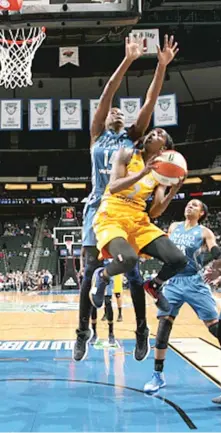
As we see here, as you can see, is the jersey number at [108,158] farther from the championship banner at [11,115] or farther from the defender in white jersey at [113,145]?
the championship banner at [11,115]

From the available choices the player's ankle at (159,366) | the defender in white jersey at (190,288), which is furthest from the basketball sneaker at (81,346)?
the player's ankle at (159,366)

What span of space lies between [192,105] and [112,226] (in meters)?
30.4

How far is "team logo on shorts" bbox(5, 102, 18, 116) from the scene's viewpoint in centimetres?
2125

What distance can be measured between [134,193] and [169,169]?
43cm

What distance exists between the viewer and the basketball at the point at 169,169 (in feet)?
14.8

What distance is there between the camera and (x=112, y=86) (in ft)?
15.5

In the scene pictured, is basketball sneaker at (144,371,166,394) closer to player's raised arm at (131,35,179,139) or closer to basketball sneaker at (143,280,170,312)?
basketball sneaker at (143,280,170,312)

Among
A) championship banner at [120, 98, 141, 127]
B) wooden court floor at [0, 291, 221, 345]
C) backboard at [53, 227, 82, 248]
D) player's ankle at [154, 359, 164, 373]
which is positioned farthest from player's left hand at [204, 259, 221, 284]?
backboard at [53, 227, 82, 248]

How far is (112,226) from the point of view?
4.59 metres

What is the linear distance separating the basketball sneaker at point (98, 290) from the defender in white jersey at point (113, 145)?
13cm

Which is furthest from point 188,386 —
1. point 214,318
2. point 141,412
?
point 141,412

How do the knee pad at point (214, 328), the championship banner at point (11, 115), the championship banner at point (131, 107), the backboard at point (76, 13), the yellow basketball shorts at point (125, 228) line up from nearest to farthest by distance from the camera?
the yellow basketball shorts at point (125, 228)
the knee pad at point (214, 328)
the backboard at point (76, 13)
the championship banner at point (131, 107)
the championship banner at point (11, 115)

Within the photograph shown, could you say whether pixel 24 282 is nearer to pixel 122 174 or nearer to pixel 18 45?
pixel 18 45

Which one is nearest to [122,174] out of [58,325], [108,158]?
[108,158]
